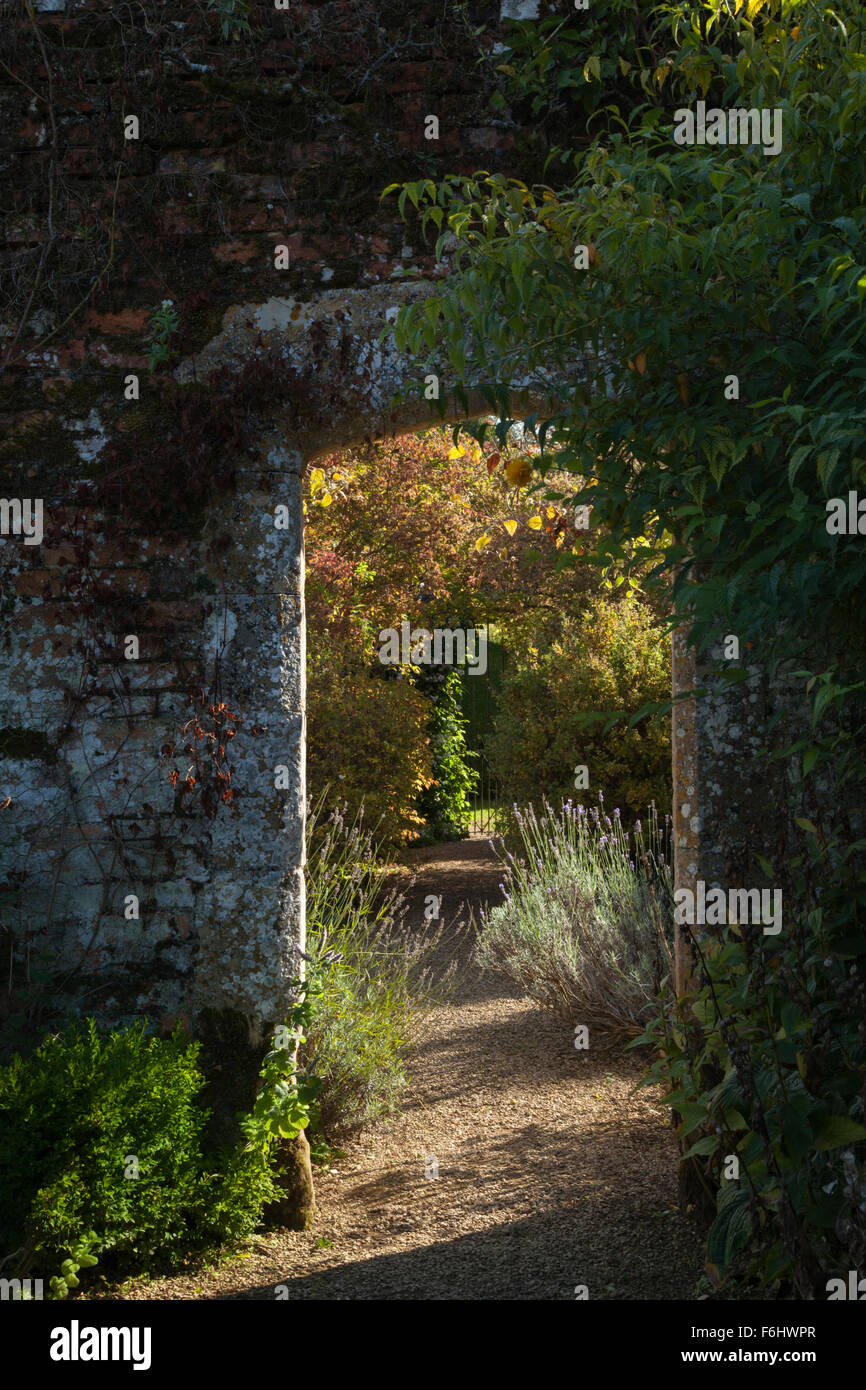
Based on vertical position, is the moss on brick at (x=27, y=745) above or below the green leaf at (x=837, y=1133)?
above

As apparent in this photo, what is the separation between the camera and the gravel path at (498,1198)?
327 cm

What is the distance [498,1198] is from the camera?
12.8 feet

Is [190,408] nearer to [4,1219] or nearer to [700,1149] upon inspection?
[4,1219]

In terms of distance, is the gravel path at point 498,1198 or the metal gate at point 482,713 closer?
the gravel path at point 498,1198

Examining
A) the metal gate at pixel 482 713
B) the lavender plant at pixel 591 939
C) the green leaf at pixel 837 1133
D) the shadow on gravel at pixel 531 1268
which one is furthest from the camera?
the metal gate at pixel 482 713

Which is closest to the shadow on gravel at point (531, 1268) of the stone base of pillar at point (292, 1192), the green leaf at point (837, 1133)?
the stone base of pillar at point (292, 1192)

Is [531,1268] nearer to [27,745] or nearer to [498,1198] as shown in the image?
[498,1198]

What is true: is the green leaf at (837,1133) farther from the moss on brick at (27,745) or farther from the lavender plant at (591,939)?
the moss on brick at (27,745)

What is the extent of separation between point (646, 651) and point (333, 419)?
16.4ft

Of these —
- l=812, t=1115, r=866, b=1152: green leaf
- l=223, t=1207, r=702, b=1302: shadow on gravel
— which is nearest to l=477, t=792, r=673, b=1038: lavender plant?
l=223, t=1207, r=702, b=1302: shadow on gravel

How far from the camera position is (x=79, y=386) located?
376cm

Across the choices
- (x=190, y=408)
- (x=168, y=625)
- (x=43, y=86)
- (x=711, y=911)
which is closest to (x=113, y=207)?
(x=43, y=86)

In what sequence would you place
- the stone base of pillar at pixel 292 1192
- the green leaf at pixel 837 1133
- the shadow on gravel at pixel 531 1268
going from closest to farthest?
the green leaf at pixel 837 1133, the shadow on gravel at pixel 531 1268, the stone base of pillar at pixel 292 1192

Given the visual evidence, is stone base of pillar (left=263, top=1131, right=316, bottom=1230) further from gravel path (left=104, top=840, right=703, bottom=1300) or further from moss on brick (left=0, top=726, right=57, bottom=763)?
moss on brick (left=0, top=726, right=57, bottom=763)
